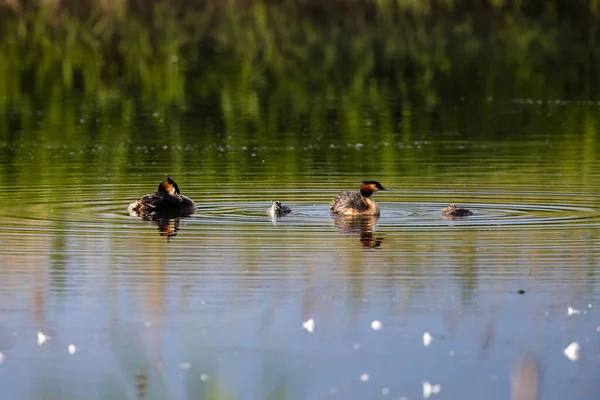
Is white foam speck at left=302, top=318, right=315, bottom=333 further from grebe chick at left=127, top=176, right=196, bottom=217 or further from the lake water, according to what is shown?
grebe chick at left=127, top=176, right=196, bottom=217

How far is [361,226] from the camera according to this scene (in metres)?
16.6

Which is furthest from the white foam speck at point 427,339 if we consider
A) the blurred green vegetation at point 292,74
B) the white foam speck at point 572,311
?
the blurred green vegetation at point 292,74

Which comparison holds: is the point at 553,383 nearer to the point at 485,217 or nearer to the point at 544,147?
the point at 485,217

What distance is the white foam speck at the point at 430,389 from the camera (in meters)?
9.23

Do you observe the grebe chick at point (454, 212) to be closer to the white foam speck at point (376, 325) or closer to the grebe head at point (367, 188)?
the grebe head at point (367, 188)

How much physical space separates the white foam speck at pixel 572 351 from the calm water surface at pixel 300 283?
56 mm

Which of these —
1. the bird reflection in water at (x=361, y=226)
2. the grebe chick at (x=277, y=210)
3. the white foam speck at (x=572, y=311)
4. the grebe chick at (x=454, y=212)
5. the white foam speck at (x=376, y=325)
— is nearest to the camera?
the white foam speck at (x=376, y=325)

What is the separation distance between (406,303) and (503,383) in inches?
96.5

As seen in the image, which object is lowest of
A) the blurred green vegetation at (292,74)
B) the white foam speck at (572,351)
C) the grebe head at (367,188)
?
the white foam speck at (572,351)

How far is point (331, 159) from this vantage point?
23547 millimetres

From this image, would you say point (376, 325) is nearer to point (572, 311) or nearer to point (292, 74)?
point (572, 311)

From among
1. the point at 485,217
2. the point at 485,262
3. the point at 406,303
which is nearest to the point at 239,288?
the point at 406,303

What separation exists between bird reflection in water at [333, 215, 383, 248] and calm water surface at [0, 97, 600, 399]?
0.04 m

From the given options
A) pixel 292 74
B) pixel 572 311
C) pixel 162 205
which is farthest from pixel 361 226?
pixel 292 74
